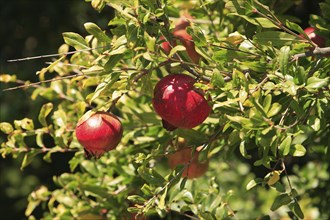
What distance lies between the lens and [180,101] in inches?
39.3

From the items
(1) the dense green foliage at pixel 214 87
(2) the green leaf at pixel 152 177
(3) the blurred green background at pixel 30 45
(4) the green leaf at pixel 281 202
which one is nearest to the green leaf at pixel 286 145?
(1) the dense green foliage at pixel 214 87

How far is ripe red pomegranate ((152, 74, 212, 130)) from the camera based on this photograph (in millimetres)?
997

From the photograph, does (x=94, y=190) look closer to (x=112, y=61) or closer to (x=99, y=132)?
(x=99, y=132)

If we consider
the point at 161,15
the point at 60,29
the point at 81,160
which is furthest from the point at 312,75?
the point at 60,29

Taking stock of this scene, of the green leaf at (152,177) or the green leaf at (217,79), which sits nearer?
the green leaf at (217,79)

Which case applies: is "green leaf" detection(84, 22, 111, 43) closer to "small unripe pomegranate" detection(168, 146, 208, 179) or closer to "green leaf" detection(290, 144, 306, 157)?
"green leaf" detection(290, 144, 306, 157)

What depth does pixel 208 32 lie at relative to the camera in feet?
4.59

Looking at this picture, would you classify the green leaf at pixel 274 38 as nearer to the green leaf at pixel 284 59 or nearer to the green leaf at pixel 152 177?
the green leaf at pixel 284 59

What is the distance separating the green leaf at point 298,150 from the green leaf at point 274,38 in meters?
0.15

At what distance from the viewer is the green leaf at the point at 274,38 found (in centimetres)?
100

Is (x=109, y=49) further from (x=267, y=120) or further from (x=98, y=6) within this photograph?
(x=267, y=120)

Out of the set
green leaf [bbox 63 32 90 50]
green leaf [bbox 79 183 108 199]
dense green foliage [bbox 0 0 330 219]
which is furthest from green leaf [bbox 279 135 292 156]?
green leaf [bbox 79 183 108 199]

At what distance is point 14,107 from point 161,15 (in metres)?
2.03

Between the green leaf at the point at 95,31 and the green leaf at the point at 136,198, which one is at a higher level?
the green leaf at the point at 95,31
